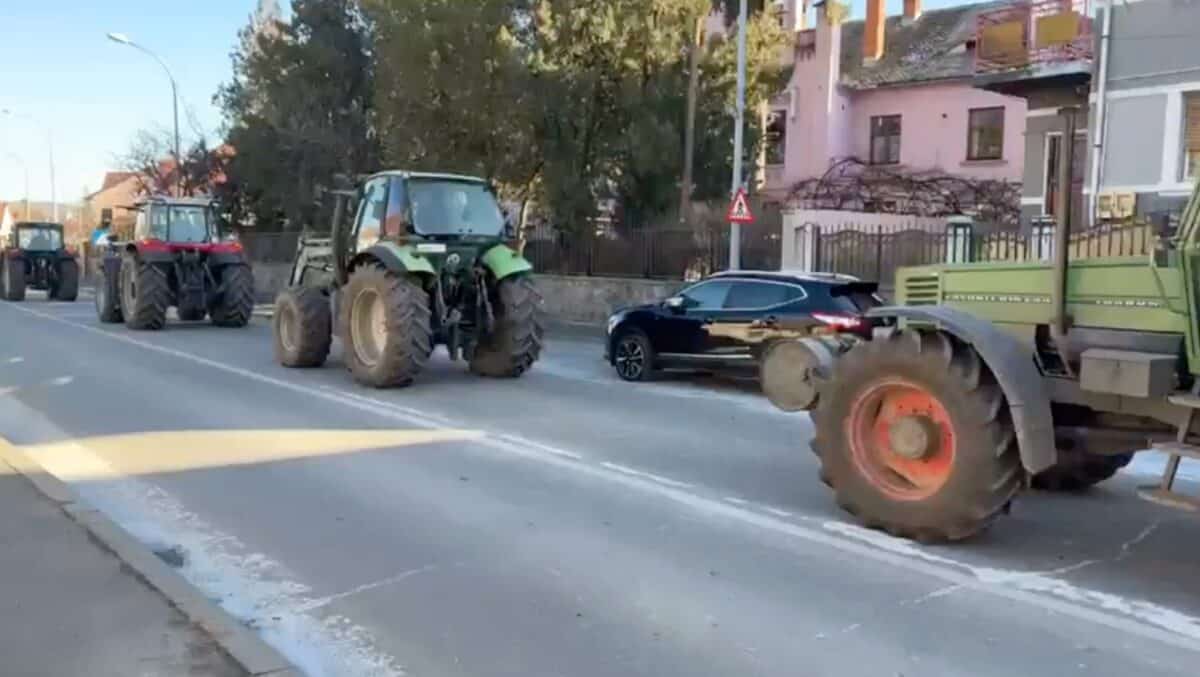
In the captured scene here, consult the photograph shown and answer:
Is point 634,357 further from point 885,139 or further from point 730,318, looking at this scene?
point 885,139

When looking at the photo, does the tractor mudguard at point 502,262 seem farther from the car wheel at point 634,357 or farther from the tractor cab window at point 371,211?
the car wheel at point 634,357

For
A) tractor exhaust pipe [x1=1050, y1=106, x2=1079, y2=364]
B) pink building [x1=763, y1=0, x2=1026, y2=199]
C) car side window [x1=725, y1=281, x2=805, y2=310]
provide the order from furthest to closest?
1. pink building [x1=763, y1=0, x2=1026, y2=199]
2. car side window [x1=725, y1=281, x2=805, y2=310]
3. tractor exhaust pipe [x1=1050, y1=106, x2=1079, y2=364]

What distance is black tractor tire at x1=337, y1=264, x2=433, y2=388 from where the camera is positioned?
498 inches

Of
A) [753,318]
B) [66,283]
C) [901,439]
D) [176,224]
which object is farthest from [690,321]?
[66,283]

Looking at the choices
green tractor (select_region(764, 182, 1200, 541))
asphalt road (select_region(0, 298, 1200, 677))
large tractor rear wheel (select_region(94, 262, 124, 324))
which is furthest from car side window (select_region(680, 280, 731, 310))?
large tractor rear wheel (select_region(94, 262, 124, 324))

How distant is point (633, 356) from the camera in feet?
48.2

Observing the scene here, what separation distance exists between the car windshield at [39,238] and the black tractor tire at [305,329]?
2277 centimetres

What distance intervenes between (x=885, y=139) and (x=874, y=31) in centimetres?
412

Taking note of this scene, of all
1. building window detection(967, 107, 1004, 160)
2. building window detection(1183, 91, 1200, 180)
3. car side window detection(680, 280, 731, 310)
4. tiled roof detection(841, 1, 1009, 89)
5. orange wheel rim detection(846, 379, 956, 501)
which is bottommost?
orange wheel rim detection(846, 379, 956, 501)

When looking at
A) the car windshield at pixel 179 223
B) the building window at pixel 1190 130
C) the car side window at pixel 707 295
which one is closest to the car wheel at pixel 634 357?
the car side window at pixel 707 295

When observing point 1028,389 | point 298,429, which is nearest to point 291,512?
point 298,429

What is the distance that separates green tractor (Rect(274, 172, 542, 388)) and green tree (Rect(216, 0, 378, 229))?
20380mm

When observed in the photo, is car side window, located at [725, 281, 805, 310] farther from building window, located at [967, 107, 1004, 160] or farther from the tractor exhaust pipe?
building window, located at [967, 107, 1004, 160]

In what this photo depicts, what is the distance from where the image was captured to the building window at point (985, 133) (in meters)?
34.0
